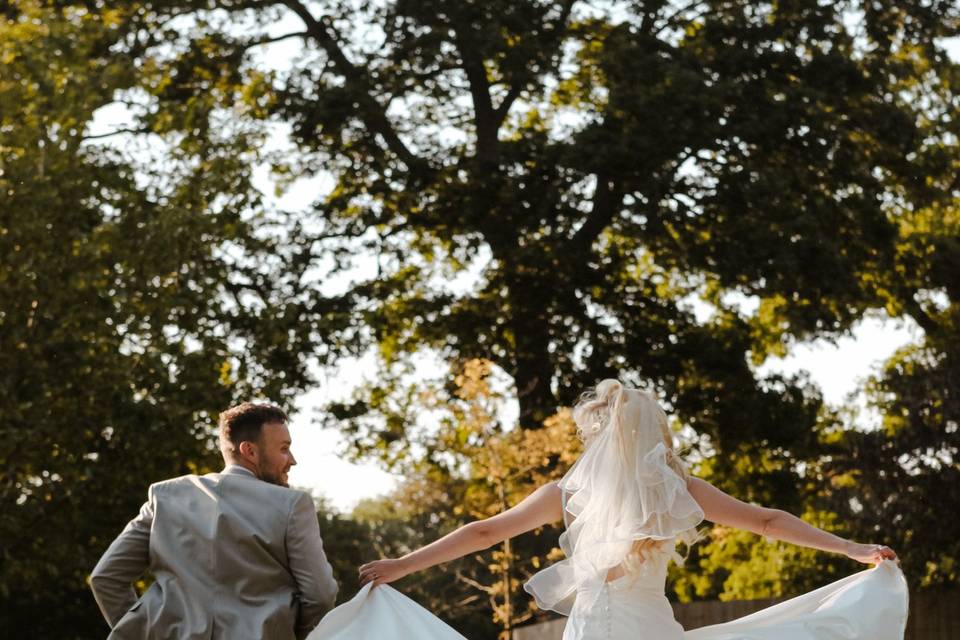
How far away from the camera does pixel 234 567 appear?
4801 mm

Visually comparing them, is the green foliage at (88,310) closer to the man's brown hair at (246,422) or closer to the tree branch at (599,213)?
the tree branch at (599,213)

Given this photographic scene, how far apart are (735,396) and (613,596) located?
17.9 m

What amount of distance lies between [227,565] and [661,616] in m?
1.68

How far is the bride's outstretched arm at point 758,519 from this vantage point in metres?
5.48

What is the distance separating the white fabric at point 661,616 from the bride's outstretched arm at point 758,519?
10.8 inches

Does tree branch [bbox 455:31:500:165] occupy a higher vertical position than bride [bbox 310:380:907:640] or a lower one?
higher

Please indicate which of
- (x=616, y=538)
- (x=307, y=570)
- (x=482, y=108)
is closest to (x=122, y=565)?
(x=307, y=570)

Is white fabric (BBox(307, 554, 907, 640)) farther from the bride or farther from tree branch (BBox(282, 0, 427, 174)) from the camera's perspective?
tree branch (BBox(282, 0, 427, 174))

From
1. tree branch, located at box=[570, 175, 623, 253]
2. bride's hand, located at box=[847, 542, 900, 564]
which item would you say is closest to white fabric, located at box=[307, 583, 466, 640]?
bride's hand, located at box=[847, 542, 900, 564]

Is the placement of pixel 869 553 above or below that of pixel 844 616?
above

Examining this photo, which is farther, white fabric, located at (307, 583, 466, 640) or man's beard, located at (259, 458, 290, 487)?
white fabric, located at (307, 583, 466, 640)

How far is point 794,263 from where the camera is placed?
70.1ft

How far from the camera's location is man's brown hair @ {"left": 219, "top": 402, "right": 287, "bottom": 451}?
199 inches

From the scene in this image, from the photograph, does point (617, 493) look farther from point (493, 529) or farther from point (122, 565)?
point (122, 565)
